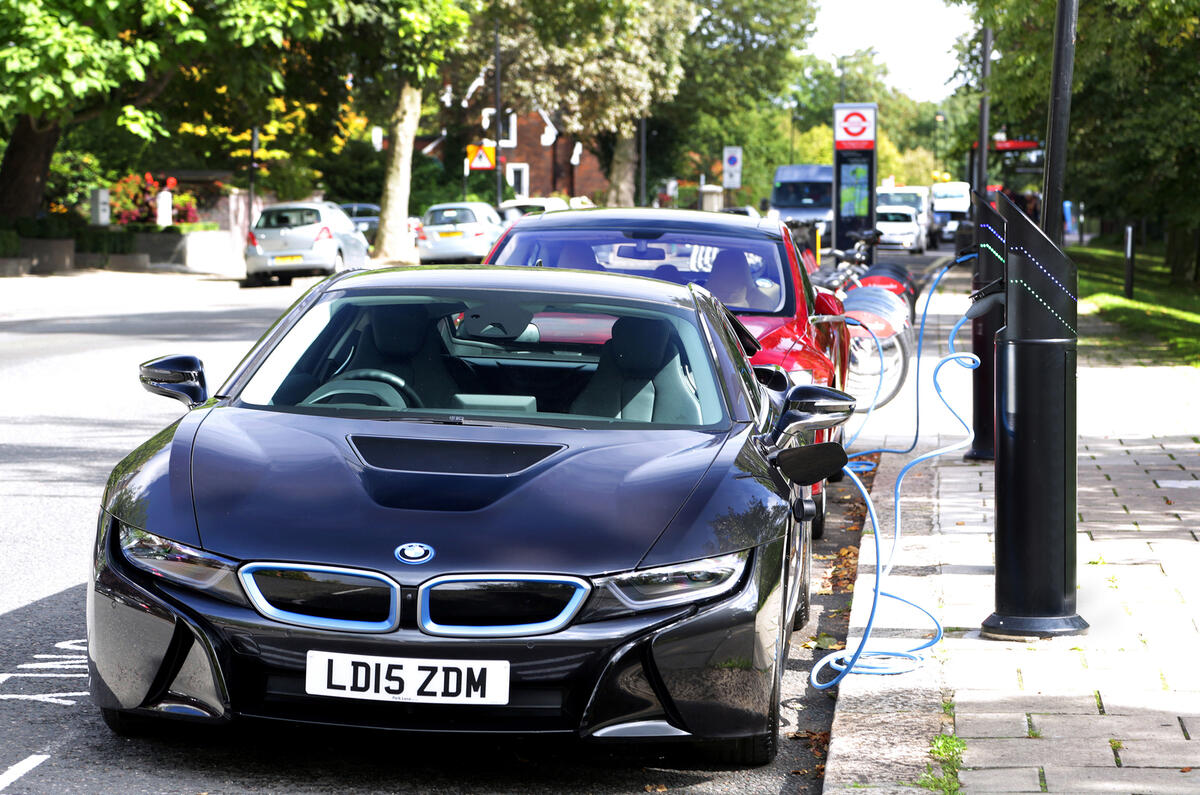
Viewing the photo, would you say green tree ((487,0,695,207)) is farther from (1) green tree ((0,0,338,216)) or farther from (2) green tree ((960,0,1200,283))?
(1) green tree ((0,0,338,216))

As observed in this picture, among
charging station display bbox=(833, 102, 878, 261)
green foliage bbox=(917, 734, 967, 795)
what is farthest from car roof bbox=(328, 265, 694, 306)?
charging station display bbox=(833, 102, 878, 261)

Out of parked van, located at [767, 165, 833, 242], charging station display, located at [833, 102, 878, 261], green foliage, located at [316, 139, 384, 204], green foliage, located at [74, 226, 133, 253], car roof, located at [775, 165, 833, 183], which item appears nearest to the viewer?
charging station display, located at [833, 102, 878, 261]

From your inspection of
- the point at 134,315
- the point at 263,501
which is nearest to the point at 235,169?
the point at 134,315

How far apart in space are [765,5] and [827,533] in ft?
220

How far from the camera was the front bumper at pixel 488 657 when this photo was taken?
414cm

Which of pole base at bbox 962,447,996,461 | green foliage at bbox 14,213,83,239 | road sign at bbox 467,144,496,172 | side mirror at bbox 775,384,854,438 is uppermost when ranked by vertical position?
road sign at bbox 467,144,496,172

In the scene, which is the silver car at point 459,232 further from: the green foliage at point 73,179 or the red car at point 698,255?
the red car at point 698,255

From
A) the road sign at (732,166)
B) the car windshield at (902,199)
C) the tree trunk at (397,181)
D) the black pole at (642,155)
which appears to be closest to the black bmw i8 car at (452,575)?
the tree trunk at (397,181)

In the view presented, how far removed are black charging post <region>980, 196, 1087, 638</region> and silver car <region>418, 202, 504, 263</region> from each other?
35055 mm

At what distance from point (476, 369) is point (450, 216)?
36021 millimetres

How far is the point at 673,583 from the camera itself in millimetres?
4246

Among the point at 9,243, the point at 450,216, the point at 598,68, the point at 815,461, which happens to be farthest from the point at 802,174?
the point at 815,461

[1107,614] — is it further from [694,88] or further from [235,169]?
[694,88]

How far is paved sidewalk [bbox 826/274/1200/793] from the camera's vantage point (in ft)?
14.4
